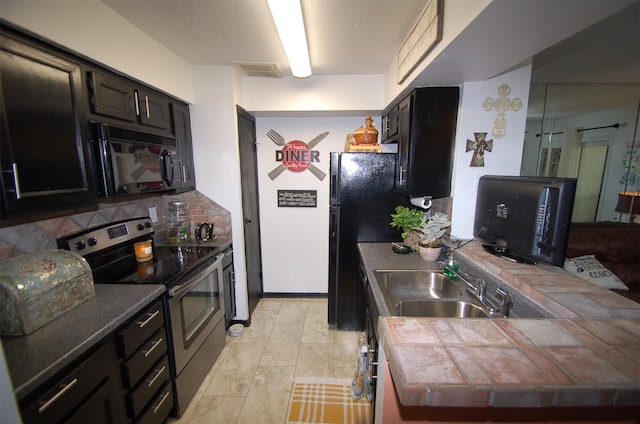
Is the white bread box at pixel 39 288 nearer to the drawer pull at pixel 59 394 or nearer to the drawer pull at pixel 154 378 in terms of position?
the drawer pull at pixel 59 394

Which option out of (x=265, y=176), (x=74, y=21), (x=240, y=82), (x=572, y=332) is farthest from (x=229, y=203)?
(x=572, y=332)

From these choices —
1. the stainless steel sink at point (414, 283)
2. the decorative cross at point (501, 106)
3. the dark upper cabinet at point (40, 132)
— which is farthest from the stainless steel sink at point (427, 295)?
the dark upper cabinet at point (40, 132)

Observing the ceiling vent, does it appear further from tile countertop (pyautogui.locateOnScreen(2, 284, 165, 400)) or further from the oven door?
→ tile countertop (pyautogui.locateOnScreen(2, 284, 165, 400))

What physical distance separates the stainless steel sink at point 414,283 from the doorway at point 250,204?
1.59 m

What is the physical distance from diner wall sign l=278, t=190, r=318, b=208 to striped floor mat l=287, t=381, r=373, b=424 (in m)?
1.85

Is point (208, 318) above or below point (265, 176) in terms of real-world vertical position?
below

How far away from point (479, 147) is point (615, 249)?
189 cm

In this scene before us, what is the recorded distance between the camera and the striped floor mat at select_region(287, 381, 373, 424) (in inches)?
66.0

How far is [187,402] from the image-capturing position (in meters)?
1.75

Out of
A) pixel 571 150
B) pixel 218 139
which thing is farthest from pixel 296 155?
pixel 571 150

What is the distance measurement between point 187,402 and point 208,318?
549mm

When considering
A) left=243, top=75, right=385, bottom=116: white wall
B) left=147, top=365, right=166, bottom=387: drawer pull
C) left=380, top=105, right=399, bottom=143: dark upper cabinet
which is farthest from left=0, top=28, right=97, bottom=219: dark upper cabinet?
left=380, top=105, right=399, bottom=143: dark upper cabinet

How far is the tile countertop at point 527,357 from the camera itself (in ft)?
1.95

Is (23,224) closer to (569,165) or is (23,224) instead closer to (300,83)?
(300,83)
